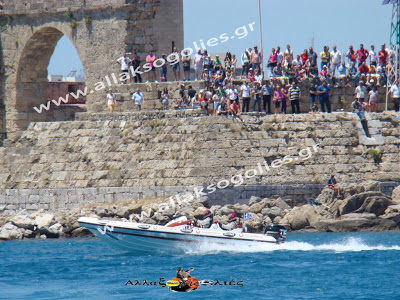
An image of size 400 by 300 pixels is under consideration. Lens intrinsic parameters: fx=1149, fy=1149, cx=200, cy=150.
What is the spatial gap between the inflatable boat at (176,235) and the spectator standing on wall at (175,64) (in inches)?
362

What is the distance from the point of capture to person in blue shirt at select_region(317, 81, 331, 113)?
3366 centimetres

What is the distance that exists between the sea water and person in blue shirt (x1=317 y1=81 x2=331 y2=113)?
226 inches

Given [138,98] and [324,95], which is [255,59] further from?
[138,98]

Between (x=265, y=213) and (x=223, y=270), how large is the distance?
20.1 ft

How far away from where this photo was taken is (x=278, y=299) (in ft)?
69.0

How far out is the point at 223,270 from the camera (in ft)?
78.9

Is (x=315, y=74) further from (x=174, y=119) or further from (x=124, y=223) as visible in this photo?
(x=124, y=223)

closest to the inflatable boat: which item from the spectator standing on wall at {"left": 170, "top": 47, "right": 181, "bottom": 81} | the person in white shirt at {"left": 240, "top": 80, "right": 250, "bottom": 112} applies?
the person in white shirt at {"left": 240, "top": 80, "right": 250, "bottom": 112}

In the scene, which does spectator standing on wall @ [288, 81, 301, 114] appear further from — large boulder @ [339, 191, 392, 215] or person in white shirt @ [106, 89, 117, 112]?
person in white shirt @ [106, 89, 117, 112]

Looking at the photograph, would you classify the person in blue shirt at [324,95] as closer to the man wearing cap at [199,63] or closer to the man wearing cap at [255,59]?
the man wearing cap at [255,59]

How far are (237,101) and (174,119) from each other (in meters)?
1.92

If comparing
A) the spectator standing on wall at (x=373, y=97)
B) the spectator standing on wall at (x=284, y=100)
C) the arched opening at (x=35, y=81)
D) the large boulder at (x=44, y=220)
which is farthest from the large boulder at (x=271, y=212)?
the arched opening at (x=35, y=81)

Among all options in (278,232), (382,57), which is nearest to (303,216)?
(278,232)

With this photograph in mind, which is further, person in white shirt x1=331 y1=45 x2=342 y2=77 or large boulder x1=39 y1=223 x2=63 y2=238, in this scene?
person in white shirt x1=331 y1=45 x2=342 y2=77
